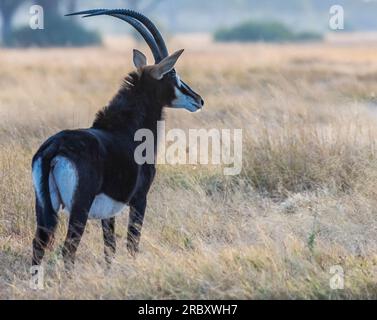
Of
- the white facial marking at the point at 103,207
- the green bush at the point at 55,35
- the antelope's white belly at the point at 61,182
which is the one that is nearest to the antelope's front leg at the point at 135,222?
the white facial marking at the point at 103,207

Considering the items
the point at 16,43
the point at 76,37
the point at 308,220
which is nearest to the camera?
the point at 308,220

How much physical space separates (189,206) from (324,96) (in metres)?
7.53

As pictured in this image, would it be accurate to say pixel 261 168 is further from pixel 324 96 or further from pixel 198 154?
pixel 324 96

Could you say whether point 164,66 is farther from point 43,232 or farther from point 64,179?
point 43,232

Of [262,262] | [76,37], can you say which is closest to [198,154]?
[262,262]

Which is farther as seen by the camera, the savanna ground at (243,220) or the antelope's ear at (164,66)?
→ the antelope's ear at (164,66)

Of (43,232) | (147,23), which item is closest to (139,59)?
(147,23)

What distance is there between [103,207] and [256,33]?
151 ft

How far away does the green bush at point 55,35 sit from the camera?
1697 inches

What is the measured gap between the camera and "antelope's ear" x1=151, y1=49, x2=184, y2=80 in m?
6.76

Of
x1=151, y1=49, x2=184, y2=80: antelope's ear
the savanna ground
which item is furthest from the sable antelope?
the savanna ground

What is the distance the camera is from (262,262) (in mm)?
6160

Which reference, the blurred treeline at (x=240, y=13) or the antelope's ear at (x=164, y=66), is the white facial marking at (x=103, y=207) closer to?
the antelope's ear at (x=164, y=66)

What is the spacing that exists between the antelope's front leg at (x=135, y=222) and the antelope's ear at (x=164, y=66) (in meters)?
0.93
